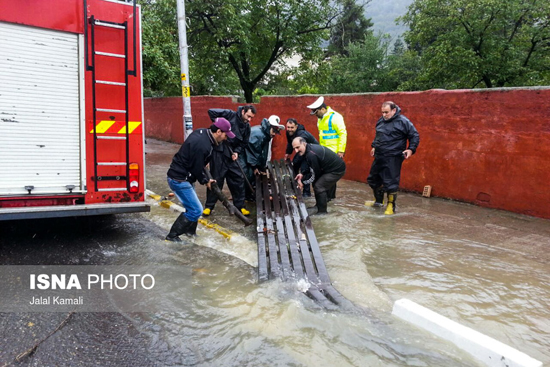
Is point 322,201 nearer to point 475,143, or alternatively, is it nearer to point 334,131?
point 334,131

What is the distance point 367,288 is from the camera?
393 cm

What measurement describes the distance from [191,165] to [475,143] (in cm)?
462

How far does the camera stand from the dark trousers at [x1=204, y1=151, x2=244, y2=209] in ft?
20.1

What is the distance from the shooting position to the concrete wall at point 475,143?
5.97 m

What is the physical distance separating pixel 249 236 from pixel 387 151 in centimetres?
254

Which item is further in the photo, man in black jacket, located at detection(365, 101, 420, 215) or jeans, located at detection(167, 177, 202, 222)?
man in black jacket, located at detection(365, 101, 420, 215)

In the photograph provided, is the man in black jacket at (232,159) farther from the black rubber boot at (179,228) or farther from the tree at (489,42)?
the tree at (489,42)

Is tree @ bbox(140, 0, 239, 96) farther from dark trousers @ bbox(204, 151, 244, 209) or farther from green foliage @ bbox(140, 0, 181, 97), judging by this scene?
dark trousers @ bbox(204, 151, 244, 209)

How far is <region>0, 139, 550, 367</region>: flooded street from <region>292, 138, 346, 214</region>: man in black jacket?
0.43m

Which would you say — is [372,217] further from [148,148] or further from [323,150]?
[148,148]

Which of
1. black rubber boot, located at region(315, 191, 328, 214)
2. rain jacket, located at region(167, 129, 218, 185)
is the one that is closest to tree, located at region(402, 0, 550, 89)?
black rubber boot, located at region(315, 191, 328, 214)

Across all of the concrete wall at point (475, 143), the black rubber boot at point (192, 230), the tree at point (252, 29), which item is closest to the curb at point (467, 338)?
the black rubber boot at point (192, 230)

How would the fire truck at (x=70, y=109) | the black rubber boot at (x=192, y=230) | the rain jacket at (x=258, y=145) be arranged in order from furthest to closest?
the rain jacket at (x=258, y=145)
the black rubber boot at (x=192, y=230)
the fire truck at (x=70, y=109)

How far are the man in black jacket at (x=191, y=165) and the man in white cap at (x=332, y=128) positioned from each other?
2.54 m
